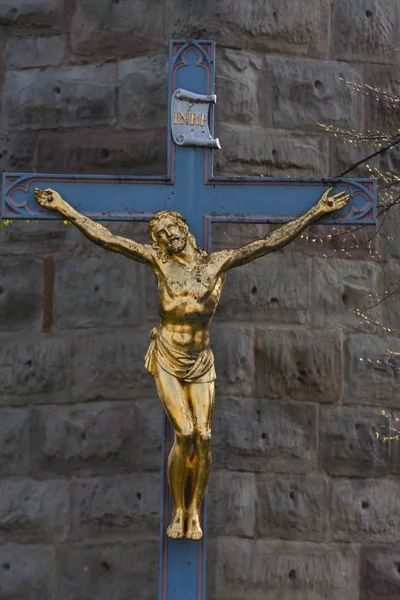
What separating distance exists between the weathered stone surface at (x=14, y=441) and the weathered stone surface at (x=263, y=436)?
0.96m

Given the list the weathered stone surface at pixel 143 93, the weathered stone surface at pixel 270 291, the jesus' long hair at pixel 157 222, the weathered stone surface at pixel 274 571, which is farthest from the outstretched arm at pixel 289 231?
the weathered stone surface at pixel 274 571

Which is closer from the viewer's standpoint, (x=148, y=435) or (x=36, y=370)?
(x=148, y=435)

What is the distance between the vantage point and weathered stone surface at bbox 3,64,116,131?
24.6 ft

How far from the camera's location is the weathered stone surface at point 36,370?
7.26 m

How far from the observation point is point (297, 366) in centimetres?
730

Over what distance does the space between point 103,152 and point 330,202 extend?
1891mm

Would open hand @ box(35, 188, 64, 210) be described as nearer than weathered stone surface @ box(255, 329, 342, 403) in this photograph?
Yes

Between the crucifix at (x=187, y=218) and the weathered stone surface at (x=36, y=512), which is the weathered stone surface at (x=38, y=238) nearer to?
the weathered stone surface at (x=36, y=512)

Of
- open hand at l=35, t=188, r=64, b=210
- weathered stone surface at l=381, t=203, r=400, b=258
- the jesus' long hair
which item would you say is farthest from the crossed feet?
weathered stone surface at l=381, t=203, r=400, b=258

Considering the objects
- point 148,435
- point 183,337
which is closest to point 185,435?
point 183,337

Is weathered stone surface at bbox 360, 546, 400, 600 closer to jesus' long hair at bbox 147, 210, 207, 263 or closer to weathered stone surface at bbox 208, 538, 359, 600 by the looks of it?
weathered stone surface at bbox 208, 538, 359, 600

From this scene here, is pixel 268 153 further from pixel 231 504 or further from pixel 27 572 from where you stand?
pixel 27 572

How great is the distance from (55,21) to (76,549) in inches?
110

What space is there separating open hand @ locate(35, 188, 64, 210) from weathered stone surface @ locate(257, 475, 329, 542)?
79.0 inches
